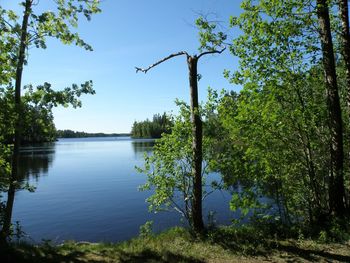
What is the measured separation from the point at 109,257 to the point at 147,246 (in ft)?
3.53

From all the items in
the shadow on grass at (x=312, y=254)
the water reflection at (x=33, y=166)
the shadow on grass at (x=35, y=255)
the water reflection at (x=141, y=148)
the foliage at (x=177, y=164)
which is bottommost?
the water reflection at (x=33, y=166)

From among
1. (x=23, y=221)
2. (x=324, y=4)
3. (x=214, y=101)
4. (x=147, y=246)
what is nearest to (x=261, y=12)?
(x=324, y=4)

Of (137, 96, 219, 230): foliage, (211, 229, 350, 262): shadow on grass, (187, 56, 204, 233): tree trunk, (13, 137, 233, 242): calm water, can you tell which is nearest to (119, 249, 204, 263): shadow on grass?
(211, 229, 350, 262): shadow on grass

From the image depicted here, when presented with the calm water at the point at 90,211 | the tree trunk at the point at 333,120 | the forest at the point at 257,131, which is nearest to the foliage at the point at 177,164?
the forest at the point at 257,131

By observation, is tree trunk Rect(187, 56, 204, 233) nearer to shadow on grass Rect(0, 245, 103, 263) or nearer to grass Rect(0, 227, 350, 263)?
grass Rect(0, 227, 350, 263)

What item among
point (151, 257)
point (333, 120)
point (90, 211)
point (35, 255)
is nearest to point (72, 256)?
point (35, 255)

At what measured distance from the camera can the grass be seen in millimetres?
7261

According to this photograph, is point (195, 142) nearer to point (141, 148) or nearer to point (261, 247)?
point (261, 247)

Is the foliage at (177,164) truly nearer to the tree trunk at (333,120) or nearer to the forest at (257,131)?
the forest at (257,131)

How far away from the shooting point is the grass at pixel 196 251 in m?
7.26

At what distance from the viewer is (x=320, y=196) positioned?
34.3 ft

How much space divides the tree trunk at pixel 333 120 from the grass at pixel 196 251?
1819 millimetres

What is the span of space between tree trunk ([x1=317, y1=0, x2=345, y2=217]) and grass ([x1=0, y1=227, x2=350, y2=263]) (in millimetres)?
1819

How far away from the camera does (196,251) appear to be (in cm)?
787
